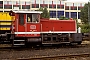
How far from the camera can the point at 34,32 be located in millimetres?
14500

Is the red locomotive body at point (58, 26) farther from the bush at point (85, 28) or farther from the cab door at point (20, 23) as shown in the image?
the bush at point (85, 28)

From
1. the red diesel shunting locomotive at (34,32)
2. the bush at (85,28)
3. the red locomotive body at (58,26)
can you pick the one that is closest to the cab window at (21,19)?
the red diesel shunting locomotive at (34,32)

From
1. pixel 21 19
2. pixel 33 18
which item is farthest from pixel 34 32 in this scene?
pixel 21 19

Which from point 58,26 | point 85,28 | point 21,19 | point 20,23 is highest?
point 21,19

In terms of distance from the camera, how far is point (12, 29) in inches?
573

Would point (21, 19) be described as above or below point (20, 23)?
above

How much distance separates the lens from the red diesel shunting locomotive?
1432 centimetres

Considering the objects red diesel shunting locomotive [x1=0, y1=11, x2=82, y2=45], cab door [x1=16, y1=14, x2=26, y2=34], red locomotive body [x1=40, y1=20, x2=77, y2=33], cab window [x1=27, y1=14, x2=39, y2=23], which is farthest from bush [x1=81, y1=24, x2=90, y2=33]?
cab door [x1=16, y1=14, x2=26, y2=34]

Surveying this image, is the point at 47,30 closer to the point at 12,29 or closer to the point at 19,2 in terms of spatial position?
the point at 12,29

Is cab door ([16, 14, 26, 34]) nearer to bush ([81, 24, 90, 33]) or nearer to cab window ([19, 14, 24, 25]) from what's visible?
cab window ([19, 14, 24, 25])

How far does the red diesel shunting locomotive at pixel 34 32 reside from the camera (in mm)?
14320

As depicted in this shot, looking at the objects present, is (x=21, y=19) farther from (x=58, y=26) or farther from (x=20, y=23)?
(x=58, y=26)

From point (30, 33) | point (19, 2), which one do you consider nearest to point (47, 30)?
point (30, 33)

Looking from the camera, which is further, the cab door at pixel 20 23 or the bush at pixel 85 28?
the bush at pixel 85 28
